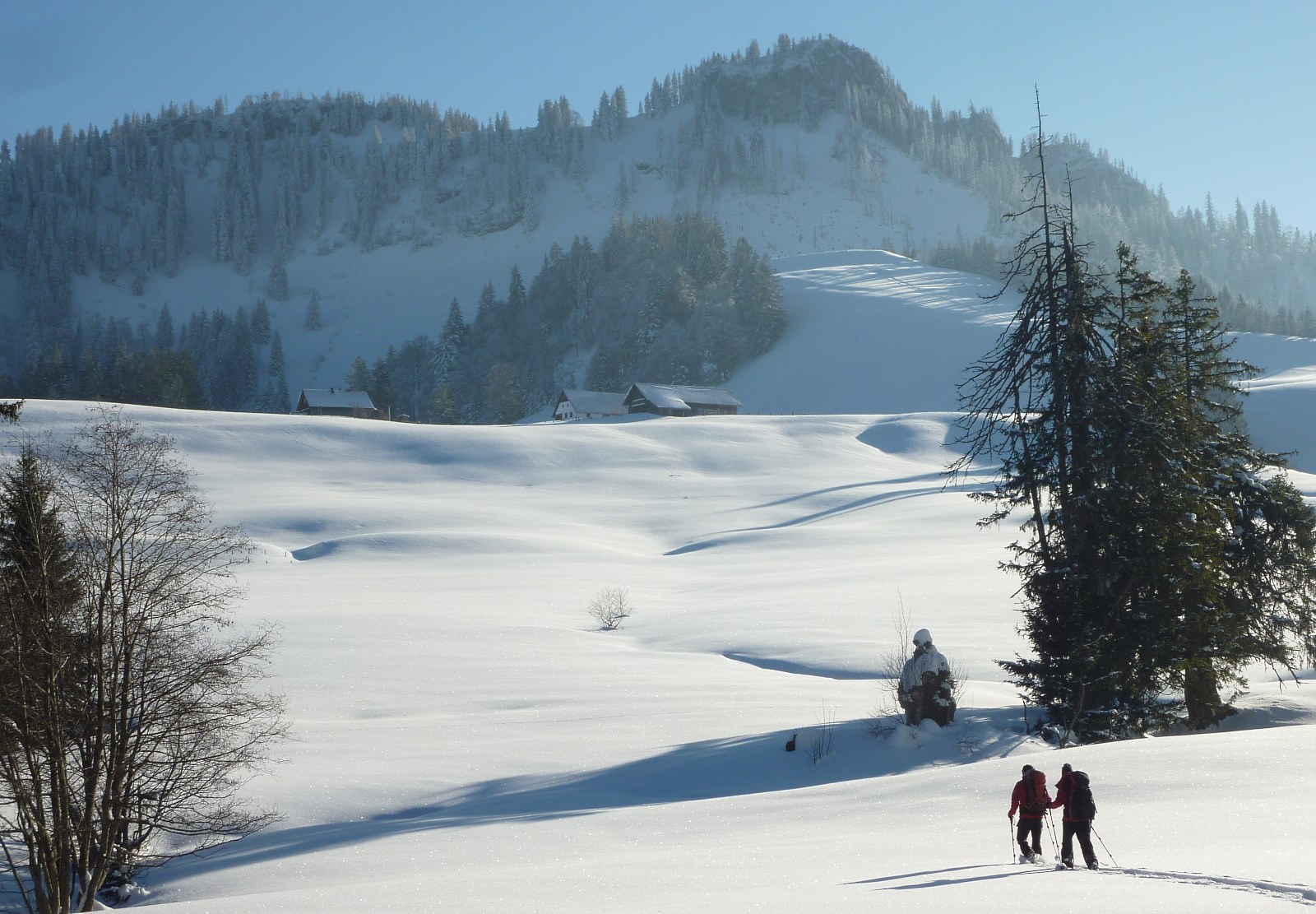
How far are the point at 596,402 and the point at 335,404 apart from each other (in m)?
27.6

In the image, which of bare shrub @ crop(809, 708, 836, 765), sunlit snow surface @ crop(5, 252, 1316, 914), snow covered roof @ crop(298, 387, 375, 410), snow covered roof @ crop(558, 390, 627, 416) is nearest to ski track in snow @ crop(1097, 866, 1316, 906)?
sunlit snow surface @ crop(5, 252, 1316, 914)

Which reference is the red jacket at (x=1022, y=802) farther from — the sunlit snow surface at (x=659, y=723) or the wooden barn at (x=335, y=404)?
the wooden barn at (x=335, y=404)

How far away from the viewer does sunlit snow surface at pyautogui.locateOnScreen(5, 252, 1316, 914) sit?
9.24m

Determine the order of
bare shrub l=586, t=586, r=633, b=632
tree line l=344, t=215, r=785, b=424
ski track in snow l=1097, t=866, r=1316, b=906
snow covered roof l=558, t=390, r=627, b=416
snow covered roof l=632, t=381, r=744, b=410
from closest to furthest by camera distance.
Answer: ski track in snow l=1097, t=866, r=1316, b=906 < bare shrub l=586, t=586, r=633, b=632 < snow covered roof l=632, t=381, r=744, b=410 < snow covered roof l=558, t=390, r=627, b=416 < tree line l=344, t=215, r=785, b=424

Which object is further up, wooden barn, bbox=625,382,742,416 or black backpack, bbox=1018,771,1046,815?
wooden barn, bbox=625,382,742,416

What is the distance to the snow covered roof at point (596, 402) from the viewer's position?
101062mm

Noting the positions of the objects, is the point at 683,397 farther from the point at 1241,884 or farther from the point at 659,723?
the point at 1241,884

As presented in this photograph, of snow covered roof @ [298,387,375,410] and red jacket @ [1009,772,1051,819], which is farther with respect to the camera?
snow covered roof @ [298,387,375,410]

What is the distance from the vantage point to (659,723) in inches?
728

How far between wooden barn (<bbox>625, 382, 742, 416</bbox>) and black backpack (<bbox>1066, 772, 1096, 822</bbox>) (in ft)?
285

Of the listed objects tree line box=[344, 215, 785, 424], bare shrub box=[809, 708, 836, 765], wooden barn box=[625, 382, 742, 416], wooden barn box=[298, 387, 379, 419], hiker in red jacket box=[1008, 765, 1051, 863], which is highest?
tree line box=[344, 215, 785, 424]

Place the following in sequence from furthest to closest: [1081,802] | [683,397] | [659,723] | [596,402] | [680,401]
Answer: [596,402]
[683,397]
[680,401]
[659,723]
[1081,802]

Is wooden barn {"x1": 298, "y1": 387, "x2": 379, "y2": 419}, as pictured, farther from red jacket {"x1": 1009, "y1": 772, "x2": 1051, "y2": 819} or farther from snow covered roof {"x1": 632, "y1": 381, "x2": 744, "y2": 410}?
red jacket {"x1": 1009, "y1": 772, "x2": 1051, "y2": 819}

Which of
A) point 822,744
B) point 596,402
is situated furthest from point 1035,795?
point 596,402
